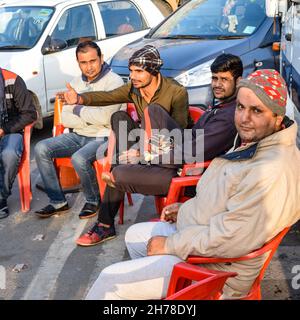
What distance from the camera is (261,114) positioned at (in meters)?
2.88

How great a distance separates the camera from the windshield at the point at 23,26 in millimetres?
7402

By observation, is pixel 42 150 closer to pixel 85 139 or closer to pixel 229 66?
pixel 85 139

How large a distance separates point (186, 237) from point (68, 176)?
289 cm

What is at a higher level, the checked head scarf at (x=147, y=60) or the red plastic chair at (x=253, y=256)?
the checked head scarf at (x=147, y=60)

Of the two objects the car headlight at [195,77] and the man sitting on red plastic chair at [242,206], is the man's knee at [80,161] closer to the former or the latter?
the car headlight at [195,77]

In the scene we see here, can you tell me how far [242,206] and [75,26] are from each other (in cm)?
568

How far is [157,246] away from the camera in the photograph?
9.77ft

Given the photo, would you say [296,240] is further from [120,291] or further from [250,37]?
[250,37]

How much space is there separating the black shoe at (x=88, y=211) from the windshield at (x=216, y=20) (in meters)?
2.79

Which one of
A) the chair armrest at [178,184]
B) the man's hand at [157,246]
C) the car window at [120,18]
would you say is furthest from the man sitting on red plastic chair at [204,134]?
the car window at [120,18]

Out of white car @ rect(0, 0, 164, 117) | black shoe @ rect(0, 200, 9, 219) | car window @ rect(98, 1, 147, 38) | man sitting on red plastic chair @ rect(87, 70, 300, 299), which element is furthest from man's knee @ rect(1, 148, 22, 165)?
car window @ rect(98, 1, 147, 38)

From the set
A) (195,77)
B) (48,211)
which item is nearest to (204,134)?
(48,211)
